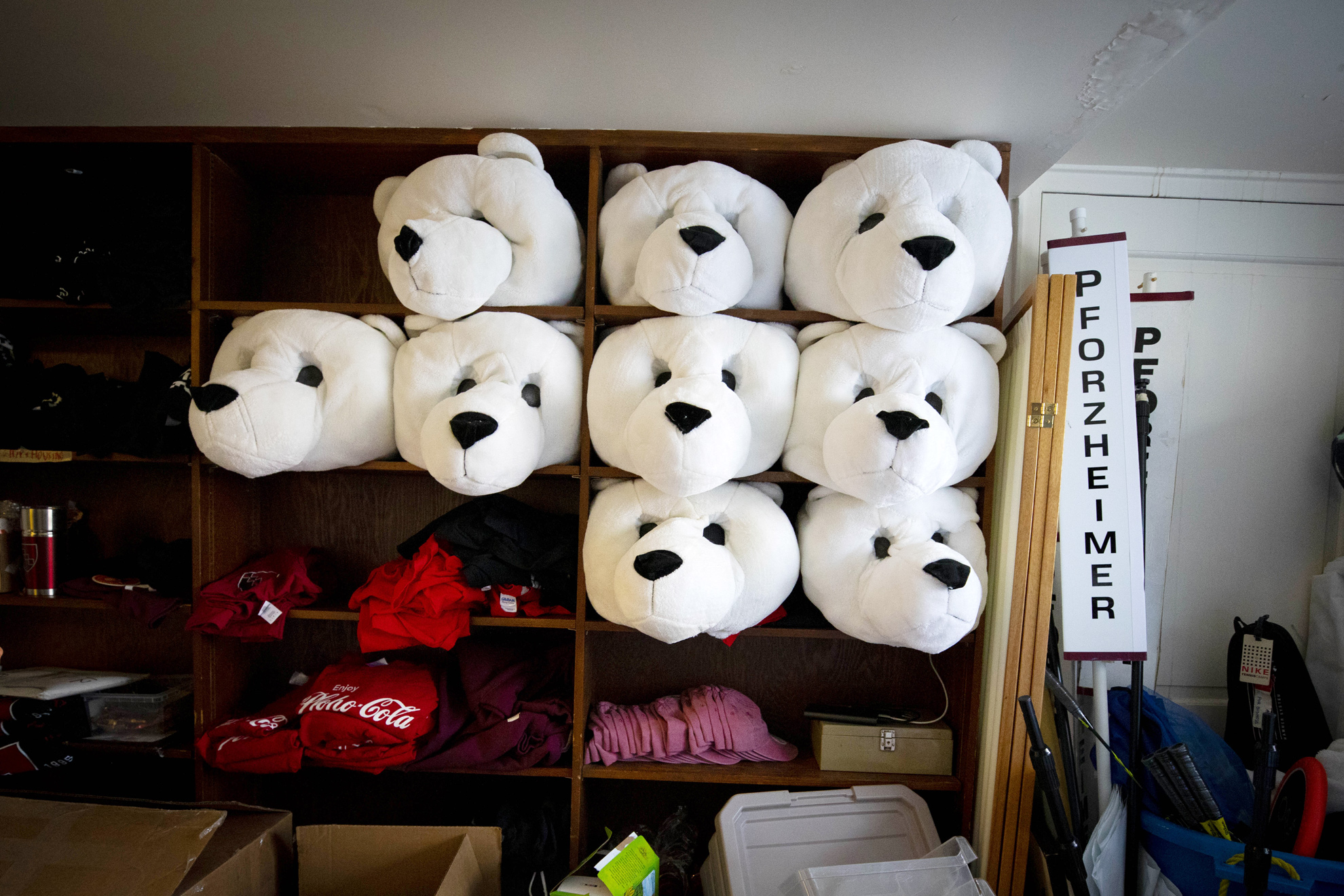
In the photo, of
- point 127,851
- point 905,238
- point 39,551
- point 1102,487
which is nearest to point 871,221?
point 905,238

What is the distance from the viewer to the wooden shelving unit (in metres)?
1.83

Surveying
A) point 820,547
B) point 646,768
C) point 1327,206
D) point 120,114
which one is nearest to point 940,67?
point 820,547

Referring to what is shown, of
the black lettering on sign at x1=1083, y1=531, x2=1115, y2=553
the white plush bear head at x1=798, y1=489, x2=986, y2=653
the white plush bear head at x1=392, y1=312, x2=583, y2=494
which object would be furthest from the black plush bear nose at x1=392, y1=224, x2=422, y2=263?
the black lettering on sign at x1=1083, y1=531, x2=1115, y2=553

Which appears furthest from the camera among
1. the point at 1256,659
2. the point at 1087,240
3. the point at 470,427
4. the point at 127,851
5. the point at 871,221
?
the point at 1256,659

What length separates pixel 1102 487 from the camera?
1.75 metres

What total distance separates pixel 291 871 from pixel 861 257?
2016mm

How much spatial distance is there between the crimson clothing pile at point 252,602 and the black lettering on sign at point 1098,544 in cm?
211

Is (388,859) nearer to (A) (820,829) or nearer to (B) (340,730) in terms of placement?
(B) (340,730)

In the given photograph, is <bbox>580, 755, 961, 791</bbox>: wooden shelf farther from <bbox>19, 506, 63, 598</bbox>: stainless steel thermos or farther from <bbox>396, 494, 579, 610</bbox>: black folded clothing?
<bbox>19, 506, 63, 598</bbox>: stainless steel thermos

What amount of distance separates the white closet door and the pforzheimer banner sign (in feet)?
1.55

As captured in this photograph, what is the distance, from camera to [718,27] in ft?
4.44

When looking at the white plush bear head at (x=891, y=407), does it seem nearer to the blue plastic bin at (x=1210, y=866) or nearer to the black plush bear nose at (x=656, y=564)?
the black plush bear nose at (x=656, y=564)

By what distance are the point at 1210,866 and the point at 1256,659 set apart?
0.70 metres

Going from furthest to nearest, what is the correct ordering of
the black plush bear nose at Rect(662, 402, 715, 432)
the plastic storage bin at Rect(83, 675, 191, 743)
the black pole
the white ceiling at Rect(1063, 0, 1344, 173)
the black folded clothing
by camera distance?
1. the plastic storage bin at Rect(83, 675, 191, 743)
2. the black folded clothing
3. the black pole
4. the white ceiling at Rect(1063, 0, 1344, 173)
5. the black plush bear nose at Rect(662, 402, 715, 432)
